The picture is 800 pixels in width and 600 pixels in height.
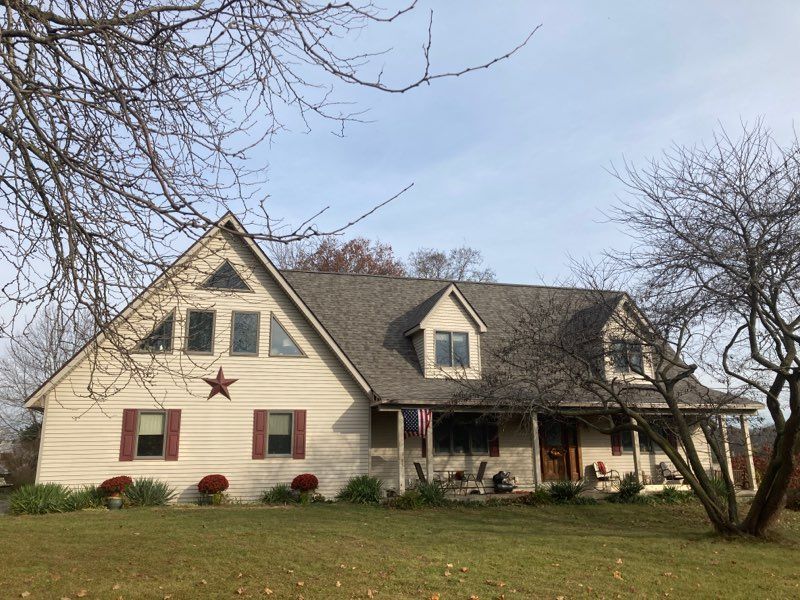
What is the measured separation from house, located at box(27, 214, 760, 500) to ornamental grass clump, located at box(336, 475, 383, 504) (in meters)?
0.39

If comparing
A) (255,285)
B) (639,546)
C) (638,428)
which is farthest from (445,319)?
(639,546)

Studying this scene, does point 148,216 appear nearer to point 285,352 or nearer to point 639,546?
point 639,546

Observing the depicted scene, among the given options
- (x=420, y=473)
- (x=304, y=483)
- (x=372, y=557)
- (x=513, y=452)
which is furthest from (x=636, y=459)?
(x=372, y=557)

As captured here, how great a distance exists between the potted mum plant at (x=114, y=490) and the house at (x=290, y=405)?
623 mm

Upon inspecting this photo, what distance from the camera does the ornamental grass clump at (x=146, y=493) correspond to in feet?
53.1

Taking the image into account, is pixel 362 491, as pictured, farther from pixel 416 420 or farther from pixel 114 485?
pixel 114 485

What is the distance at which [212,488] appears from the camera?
1662 cm

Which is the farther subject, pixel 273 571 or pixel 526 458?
pixel 526 458

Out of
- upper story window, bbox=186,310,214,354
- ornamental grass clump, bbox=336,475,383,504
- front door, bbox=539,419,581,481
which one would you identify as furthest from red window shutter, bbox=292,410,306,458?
front door, bbox=539,419,581,481

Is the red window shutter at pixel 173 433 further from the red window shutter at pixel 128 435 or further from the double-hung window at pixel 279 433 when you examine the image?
the double-hung window at pixel 279 433

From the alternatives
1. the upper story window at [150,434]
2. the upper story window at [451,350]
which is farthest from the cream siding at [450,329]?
the upper story window at [150,434]

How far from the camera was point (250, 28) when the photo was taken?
494 cm

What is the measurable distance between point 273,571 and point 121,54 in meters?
6.67

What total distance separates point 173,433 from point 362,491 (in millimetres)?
5286
